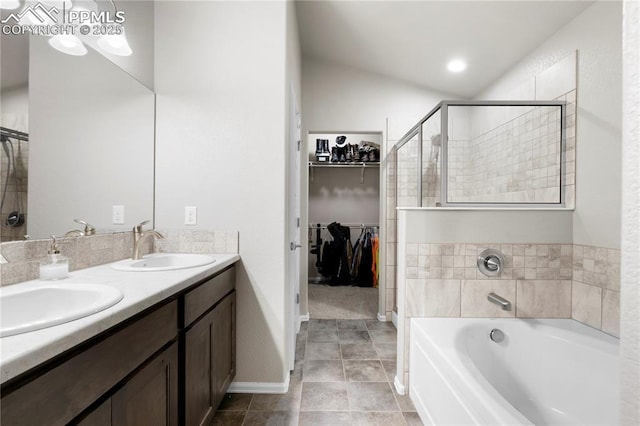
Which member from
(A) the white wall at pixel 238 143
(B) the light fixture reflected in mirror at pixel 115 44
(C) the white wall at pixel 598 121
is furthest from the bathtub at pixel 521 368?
(B) the light fixture reflected in mirror at pixel 115 44

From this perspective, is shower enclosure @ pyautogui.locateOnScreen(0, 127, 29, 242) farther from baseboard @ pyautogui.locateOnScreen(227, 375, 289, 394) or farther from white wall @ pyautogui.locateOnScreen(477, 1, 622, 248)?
white wall @ pyautogui.locateOnScreen(477, 1, 622, 248)

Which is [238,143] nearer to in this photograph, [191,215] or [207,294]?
[191,215]

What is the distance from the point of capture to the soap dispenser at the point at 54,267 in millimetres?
1135

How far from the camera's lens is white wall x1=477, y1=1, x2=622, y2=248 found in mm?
1577

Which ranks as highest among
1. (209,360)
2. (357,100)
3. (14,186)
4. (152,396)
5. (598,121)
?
(357,100)

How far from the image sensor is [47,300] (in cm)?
100

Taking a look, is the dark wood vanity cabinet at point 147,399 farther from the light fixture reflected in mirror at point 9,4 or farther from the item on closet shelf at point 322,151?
the item on closet shelf at point 322,151

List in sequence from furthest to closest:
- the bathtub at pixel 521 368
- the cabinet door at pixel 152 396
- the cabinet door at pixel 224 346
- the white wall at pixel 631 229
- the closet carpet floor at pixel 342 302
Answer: the closet carpet floor at pixel 342 302, the cabinet door at pixel 224 346, the bathtub at pixel 521 368, the cabinet door at pixel 152 396, the white wall at pixel 631 229

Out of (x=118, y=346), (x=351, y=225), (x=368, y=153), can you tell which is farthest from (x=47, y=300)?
(x=351, y=225)

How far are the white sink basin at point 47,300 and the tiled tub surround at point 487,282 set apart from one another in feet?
5.09

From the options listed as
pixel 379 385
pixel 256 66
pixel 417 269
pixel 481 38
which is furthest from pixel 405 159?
pixel 379 385

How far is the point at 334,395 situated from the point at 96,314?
1540 millimetres

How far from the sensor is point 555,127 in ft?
6.34

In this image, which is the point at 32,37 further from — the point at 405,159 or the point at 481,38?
the point at 481,38
